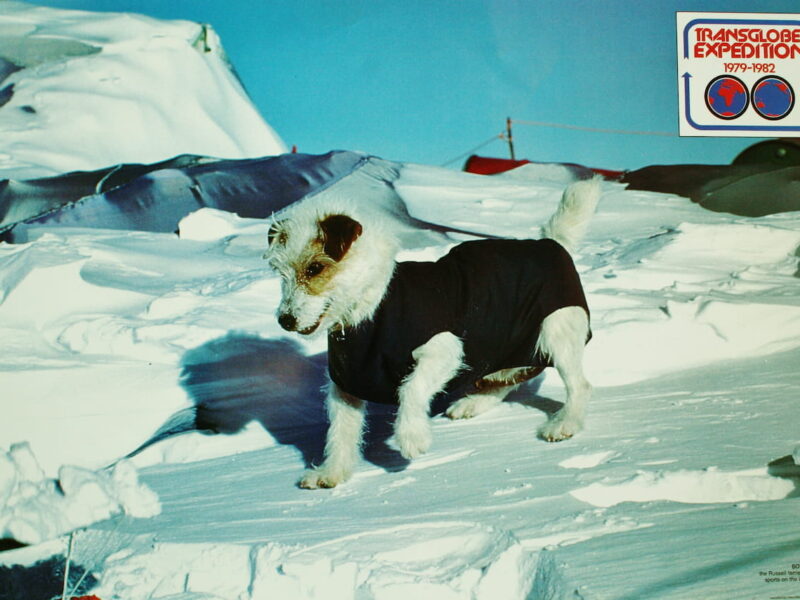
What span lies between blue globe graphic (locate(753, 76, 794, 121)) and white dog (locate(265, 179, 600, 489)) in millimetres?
954

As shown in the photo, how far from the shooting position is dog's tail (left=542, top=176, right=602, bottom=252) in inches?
79.1

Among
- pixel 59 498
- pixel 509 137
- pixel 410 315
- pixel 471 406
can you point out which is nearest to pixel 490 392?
pixel 471 406

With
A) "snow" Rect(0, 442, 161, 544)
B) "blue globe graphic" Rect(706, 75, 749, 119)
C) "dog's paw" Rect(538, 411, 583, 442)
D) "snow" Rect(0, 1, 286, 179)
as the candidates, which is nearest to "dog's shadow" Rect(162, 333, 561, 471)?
"dog's paw" Rect(538, 411, 583, 442)

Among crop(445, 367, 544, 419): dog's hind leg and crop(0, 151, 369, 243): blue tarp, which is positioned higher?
crop(0, 151, 369, 243): blue tarp

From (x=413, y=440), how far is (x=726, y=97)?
1.60m

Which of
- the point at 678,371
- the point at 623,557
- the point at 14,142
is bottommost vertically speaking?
the point at 678,371

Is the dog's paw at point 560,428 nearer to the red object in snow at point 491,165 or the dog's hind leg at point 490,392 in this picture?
the dog's hind leg at point 490,392

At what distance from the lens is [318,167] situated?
2.74 meters

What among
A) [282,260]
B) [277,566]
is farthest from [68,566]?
[282,260]

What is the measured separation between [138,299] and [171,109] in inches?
33.2

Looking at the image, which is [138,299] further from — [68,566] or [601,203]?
[601,203]

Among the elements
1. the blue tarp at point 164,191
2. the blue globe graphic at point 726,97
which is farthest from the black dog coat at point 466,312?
the blue tarp at point 164,191

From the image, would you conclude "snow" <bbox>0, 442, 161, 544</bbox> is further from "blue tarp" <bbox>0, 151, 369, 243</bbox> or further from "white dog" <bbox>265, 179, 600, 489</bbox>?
"blue tarp" <bbox>0, 151, 369, 243</bbox>

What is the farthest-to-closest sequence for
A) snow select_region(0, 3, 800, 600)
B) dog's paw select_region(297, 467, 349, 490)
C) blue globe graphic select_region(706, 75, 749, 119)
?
blue globe graphic select_region(706, 75, 749, 119), dog's paw select_region(297, 467, 349, 490), snow select_region(0, 3, 800, 600)
